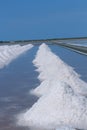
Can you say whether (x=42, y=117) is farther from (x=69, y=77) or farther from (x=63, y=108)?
(x=69, y=77)

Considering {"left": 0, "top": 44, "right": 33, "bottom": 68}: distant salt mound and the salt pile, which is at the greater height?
the salt pile

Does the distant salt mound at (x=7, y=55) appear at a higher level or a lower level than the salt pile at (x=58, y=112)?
lower

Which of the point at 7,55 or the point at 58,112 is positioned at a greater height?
the point at 58,112

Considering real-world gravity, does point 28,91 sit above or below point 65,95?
below

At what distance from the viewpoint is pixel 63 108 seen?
26.3 feet

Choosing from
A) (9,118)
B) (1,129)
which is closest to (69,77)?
(9,118)

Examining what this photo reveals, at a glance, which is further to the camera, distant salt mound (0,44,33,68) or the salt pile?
distant salt mound (0,44,33,68)

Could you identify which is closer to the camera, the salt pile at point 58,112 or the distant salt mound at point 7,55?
the salt pile at point 58,112

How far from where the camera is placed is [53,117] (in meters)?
7.97

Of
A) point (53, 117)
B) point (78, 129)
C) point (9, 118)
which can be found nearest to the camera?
point (78, 129)

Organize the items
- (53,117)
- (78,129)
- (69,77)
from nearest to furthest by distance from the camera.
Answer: (78,129), (53,117), (69,77)

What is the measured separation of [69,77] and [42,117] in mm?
5207

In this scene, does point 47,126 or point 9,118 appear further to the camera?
point 9,118

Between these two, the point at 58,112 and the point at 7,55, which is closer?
the point at 58,112
